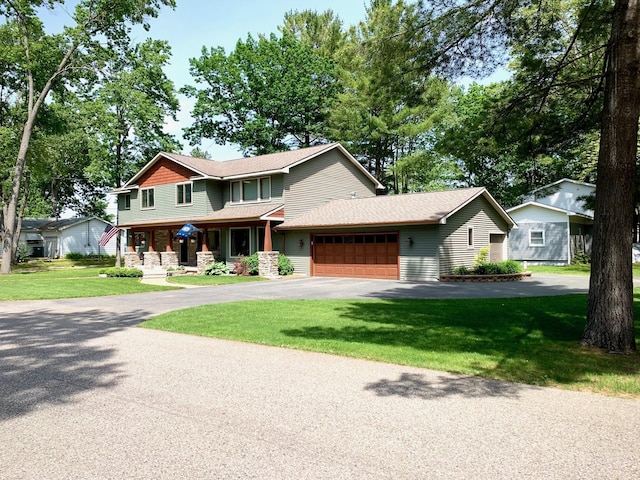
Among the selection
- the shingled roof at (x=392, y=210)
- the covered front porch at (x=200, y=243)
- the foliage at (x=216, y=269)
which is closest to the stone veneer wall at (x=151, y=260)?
the covered front porch at (x=200, y=243)

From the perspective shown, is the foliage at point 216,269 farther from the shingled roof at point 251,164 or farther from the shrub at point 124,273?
the shingled roof at point 251,164

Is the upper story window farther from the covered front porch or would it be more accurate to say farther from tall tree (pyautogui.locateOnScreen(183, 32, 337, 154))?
tall tree (pyautogui.locateOnScreen(183, 32, 337, 154))

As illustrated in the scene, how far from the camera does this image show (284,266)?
82.0 ft

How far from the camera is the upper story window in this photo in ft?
87.8

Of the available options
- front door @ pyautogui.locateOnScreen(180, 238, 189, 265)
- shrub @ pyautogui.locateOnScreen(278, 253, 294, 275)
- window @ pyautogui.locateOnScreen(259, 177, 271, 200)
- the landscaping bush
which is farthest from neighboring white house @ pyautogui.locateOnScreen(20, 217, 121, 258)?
shrub @ pyautogui.locateOnScreen(278, 253, 294, 275)

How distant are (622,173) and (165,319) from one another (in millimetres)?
9493

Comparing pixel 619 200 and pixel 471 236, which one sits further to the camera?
pixel 471 236

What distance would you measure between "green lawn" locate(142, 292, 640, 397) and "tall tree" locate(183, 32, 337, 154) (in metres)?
31.8

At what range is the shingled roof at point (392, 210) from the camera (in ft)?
70.4

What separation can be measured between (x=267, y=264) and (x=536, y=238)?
19.0m

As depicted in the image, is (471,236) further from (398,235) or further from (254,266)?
(254,266)

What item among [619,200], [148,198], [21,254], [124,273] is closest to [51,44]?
[148,198]

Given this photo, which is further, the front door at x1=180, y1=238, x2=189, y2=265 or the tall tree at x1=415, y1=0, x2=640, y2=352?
the front door at x1=180, y1=238, x2=189, y2=265

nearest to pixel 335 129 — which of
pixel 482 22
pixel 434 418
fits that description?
pixel 482 22
